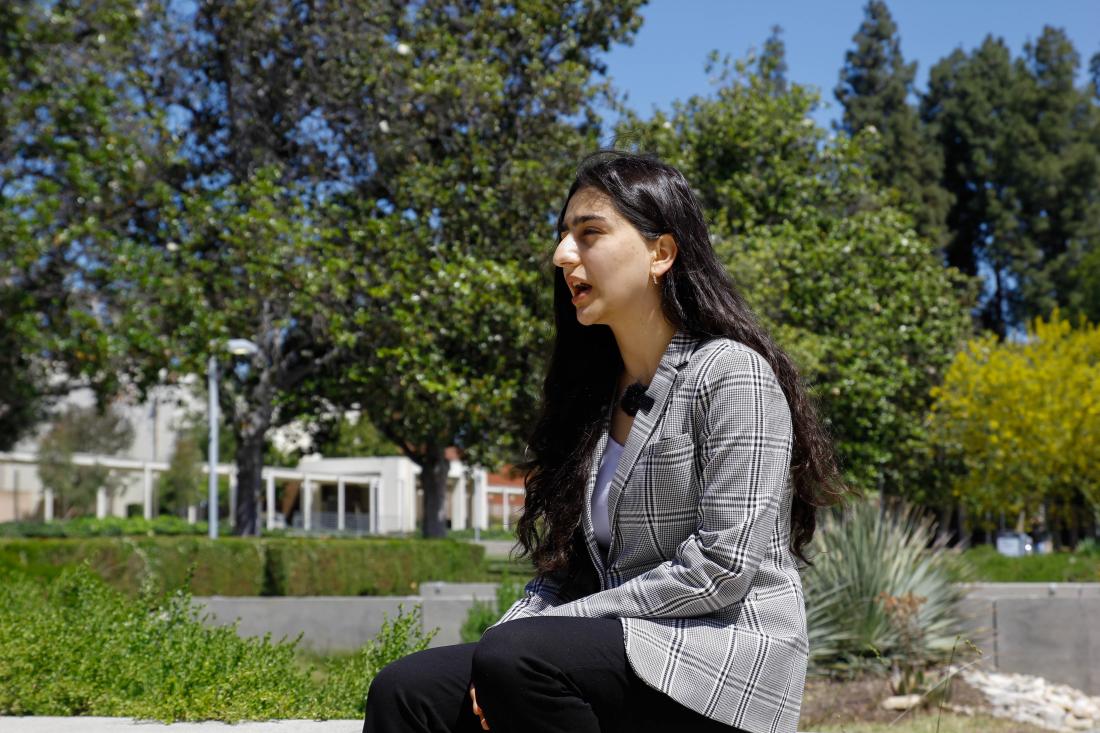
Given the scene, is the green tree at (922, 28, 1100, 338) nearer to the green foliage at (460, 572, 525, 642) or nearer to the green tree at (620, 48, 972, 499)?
the green tree at (620, 48, 972, 499)

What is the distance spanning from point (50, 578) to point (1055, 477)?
24.7 meters

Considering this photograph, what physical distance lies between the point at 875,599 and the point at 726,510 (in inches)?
281

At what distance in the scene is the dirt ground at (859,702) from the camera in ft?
25.8

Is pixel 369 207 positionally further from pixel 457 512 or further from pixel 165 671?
pixel 457 512

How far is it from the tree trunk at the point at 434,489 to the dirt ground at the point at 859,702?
1583cm

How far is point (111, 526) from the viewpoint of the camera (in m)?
42.2

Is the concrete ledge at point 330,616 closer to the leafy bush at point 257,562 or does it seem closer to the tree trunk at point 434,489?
the leafy bush at point 257,562

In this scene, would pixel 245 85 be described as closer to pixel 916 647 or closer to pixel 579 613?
pixel 916 647

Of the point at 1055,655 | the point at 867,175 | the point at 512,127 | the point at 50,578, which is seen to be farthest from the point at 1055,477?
the point at 50,578

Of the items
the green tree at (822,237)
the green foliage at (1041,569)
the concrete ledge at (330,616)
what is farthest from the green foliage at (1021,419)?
the concrete ledge at (330,616)

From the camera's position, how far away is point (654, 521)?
85.8 inches

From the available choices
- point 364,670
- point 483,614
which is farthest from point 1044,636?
point 364,670

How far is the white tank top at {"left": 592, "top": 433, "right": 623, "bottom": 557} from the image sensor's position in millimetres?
2311

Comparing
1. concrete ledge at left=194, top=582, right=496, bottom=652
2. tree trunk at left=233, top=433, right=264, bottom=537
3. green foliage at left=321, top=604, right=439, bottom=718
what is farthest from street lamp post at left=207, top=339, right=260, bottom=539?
green foliage at left=321, top=604, right=439, bottom=718
